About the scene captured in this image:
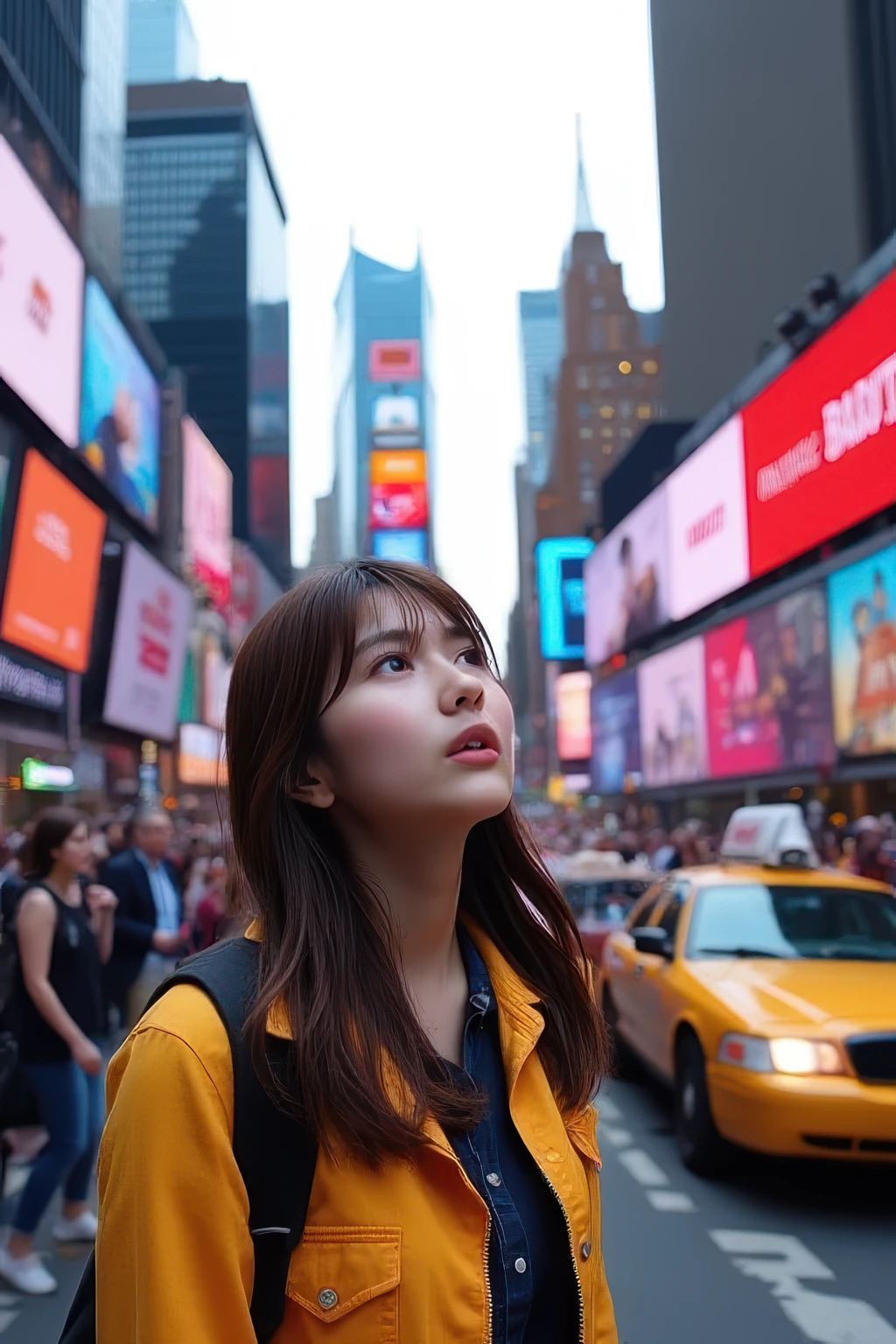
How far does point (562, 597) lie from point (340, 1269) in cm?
7315

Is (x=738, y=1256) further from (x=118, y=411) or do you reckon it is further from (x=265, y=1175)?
(x=118, y=411)

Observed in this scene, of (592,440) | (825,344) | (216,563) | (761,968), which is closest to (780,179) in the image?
(825,344)

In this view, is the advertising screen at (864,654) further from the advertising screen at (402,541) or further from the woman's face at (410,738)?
the advertising screen at (402,541)

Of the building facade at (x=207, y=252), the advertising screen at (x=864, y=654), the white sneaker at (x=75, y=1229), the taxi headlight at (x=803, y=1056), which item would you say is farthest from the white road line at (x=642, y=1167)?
the building facade at (x=207, y=252)

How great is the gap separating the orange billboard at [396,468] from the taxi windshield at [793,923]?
119 metres

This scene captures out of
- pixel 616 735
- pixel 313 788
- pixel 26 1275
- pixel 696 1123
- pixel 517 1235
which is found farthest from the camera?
pixel 616 735

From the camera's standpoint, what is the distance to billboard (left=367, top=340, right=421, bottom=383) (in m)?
176

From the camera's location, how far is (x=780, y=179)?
46.5 m

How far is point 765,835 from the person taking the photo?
36.7ft

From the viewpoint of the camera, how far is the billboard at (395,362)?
176500 millimetres

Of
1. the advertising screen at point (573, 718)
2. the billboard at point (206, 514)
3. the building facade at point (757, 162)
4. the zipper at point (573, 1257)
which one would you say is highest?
the building facade at point (757, 162)

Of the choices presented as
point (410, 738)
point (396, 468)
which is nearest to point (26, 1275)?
point (410, 738)

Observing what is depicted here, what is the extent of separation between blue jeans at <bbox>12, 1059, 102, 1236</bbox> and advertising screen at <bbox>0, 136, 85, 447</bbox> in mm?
26194

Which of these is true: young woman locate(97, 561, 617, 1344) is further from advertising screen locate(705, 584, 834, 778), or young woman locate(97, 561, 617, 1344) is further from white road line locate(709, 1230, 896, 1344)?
advertising screen locate(705, 584, 834, 778)
